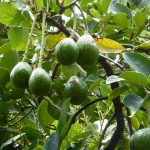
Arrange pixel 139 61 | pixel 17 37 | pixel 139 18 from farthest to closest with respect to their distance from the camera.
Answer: pixel 139 18 < pixel 17 37 < pixel 139 61

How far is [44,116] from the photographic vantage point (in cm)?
121

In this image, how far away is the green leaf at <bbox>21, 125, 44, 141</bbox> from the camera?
3.98 feet

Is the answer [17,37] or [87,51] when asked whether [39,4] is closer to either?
[17,37]

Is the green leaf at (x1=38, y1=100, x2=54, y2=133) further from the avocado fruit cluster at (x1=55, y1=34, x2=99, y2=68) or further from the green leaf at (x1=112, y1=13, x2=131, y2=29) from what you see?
the green leaf at (x1=112, y1=13, x2=131, y2=29)

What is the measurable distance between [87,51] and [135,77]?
4.8 inches

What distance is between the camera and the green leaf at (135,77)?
0.90m

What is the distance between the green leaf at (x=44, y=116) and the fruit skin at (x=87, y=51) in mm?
223

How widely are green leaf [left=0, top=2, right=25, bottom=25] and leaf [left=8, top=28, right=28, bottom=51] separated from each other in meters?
0.08

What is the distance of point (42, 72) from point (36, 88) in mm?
36

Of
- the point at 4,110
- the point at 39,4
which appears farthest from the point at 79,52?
the point at 4,110

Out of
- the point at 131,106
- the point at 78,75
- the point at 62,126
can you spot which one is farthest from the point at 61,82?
the point at 131,106

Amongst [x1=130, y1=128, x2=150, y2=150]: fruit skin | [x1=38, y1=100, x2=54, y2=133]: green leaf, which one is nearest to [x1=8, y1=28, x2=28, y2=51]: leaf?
[x1=38, y1=100, x2=54, y2=133]: green leaf

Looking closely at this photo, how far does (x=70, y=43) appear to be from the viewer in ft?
3.18

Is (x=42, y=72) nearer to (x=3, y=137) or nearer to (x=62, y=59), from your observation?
(x=62, y=59)
